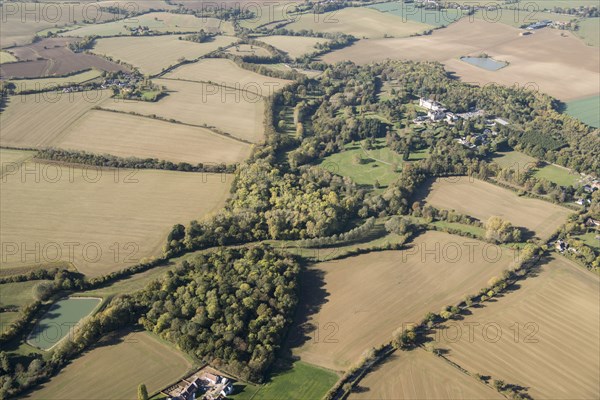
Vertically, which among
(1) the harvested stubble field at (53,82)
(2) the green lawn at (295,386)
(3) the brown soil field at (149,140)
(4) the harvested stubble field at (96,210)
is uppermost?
(1) the harvested stubble field at (53,82)

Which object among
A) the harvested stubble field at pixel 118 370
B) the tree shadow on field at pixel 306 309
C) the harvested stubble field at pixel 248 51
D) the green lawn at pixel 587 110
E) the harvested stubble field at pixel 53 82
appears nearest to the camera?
the harvested stubble field at pixel 118 370

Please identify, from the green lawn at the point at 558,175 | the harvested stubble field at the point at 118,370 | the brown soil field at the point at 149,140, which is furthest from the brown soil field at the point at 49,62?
the green lawn at the point at 558,175

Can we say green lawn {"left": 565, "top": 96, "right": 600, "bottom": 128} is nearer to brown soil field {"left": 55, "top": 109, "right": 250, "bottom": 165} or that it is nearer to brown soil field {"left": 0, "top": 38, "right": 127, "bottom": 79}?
brown soil field {"left": 55, "top": 109, "right": 250, "bottom": 165}

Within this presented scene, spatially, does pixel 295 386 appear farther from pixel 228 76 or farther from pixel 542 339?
pixel 228 76

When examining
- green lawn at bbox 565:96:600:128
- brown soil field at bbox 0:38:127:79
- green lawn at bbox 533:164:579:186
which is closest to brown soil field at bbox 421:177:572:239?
green lawn at bbox 533:164:579:186

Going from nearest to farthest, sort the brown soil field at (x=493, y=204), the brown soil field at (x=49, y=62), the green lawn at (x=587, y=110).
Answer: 1. the brown soil field at (x=493, y=204)
2. the green lawn at (x=587, y=110)
3. the brown soil field at (x=49, y=62)

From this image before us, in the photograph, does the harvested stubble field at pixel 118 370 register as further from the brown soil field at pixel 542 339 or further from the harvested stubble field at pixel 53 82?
the harvested stubble field at pixel 53 82

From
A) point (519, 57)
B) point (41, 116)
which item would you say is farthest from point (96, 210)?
point (519, 57)

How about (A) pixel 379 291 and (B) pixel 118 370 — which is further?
(A) pixel 379 291
